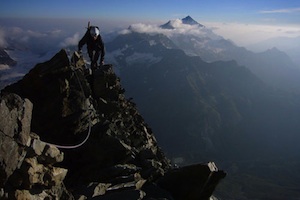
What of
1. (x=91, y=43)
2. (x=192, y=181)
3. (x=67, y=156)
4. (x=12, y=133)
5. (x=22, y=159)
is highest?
(x=12, y=133)

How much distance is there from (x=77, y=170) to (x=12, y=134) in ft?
33.4

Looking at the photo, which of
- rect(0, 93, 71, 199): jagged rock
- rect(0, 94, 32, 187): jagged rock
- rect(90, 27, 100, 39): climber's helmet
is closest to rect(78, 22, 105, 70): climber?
rect(90, 27, 100, 39): climber's helmet

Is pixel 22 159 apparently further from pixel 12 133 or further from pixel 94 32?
pixel 94 32

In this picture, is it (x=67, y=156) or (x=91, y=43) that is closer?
(x=67, y=156)

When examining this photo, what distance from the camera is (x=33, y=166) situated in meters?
19.5

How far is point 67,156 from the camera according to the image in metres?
28.1

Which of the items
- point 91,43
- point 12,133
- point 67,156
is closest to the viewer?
point 12,133

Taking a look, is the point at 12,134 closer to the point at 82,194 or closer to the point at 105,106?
the point at 82,194

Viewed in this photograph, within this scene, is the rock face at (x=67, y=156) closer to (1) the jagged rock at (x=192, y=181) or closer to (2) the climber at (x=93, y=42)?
(1) the jagged rock at (x=192, y=181)

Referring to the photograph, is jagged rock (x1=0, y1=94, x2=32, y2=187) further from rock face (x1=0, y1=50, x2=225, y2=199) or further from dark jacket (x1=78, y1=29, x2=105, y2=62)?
dark jacket (x1=78, y1=29, x2=105, y2=62)

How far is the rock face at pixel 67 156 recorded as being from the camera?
18.7 m

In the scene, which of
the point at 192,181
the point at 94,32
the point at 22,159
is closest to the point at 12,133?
the point at 22,159

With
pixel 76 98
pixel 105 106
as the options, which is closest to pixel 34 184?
pixel 76 98

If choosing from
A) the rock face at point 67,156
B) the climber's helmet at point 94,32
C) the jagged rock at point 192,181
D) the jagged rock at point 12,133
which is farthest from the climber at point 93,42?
the jagged rock at point 12,133
